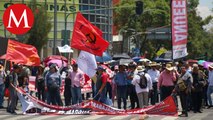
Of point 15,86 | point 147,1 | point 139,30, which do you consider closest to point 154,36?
point 139,30

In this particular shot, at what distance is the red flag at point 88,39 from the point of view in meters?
21.6

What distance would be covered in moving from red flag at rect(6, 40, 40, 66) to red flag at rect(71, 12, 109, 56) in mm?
3999

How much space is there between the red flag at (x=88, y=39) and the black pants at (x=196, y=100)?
11.2 feet

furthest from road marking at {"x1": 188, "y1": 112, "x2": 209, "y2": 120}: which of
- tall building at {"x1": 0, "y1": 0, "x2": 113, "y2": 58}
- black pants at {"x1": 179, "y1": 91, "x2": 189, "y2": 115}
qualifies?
tall building at {"x1": 0, "y1": 0, "x2": 113, "y2": 58}

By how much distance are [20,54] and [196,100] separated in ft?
23.6

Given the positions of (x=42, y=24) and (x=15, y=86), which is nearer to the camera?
(x=15, y=86)

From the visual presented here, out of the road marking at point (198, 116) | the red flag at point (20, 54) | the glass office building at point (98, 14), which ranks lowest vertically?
the road marking at point (198, 116)

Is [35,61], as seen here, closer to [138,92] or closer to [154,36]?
[138,92]

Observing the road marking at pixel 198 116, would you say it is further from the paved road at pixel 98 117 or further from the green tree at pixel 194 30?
the green tree at pixel 194 30

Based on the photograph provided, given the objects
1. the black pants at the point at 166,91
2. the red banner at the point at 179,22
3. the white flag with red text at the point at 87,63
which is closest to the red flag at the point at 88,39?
the white flag with red text at the point at 87,63

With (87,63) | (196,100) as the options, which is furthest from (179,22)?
(87,63)

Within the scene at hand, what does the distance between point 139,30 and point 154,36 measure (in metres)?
12.2

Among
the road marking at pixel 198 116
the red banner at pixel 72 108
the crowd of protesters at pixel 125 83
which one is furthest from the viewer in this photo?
the red banner at pixel 72 108

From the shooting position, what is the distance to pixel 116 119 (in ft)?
63.9
